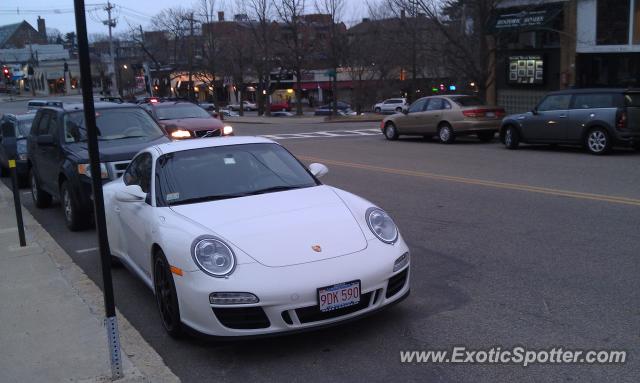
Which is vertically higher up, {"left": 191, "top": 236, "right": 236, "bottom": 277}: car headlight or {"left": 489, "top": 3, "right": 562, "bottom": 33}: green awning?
{"left": 489, "top": 3, "right": 562, "bottom": 33}: green awning

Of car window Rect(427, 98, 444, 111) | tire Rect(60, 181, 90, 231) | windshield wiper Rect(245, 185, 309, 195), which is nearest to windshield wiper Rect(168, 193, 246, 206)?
windshield wiper Rect(245, 185, 309, 195)

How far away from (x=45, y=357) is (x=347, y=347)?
88.0 inches

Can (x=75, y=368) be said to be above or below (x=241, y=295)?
below

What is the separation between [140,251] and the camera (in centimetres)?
582

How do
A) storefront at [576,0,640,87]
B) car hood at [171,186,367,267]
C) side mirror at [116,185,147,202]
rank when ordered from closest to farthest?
car hood at [171,186,367,267]
side mirror at [116,185,147,202]
storefront at [576,0,640,87]

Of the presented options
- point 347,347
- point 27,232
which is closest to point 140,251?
point 347,347

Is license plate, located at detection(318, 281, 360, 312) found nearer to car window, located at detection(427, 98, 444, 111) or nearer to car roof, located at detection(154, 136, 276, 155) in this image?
car roof, located at detection(154, 136, 276, 155)

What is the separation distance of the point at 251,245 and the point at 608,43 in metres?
23.1

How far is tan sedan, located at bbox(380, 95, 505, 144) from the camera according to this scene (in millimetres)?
20688

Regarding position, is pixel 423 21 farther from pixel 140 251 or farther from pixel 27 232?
pixel 140 251

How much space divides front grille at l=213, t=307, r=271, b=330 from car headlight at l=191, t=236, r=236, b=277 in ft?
0.83

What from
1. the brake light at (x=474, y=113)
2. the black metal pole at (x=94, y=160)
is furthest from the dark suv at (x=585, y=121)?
the black metal pole at (x=94, y=160)

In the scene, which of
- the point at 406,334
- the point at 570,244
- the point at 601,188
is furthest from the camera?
the point at 601,188

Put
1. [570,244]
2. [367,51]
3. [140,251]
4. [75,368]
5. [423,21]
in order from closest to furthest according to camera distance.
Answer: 1. [75,368]
2. [140,251]
3. [570,244]
4. [423,21]
5. [367,51]
